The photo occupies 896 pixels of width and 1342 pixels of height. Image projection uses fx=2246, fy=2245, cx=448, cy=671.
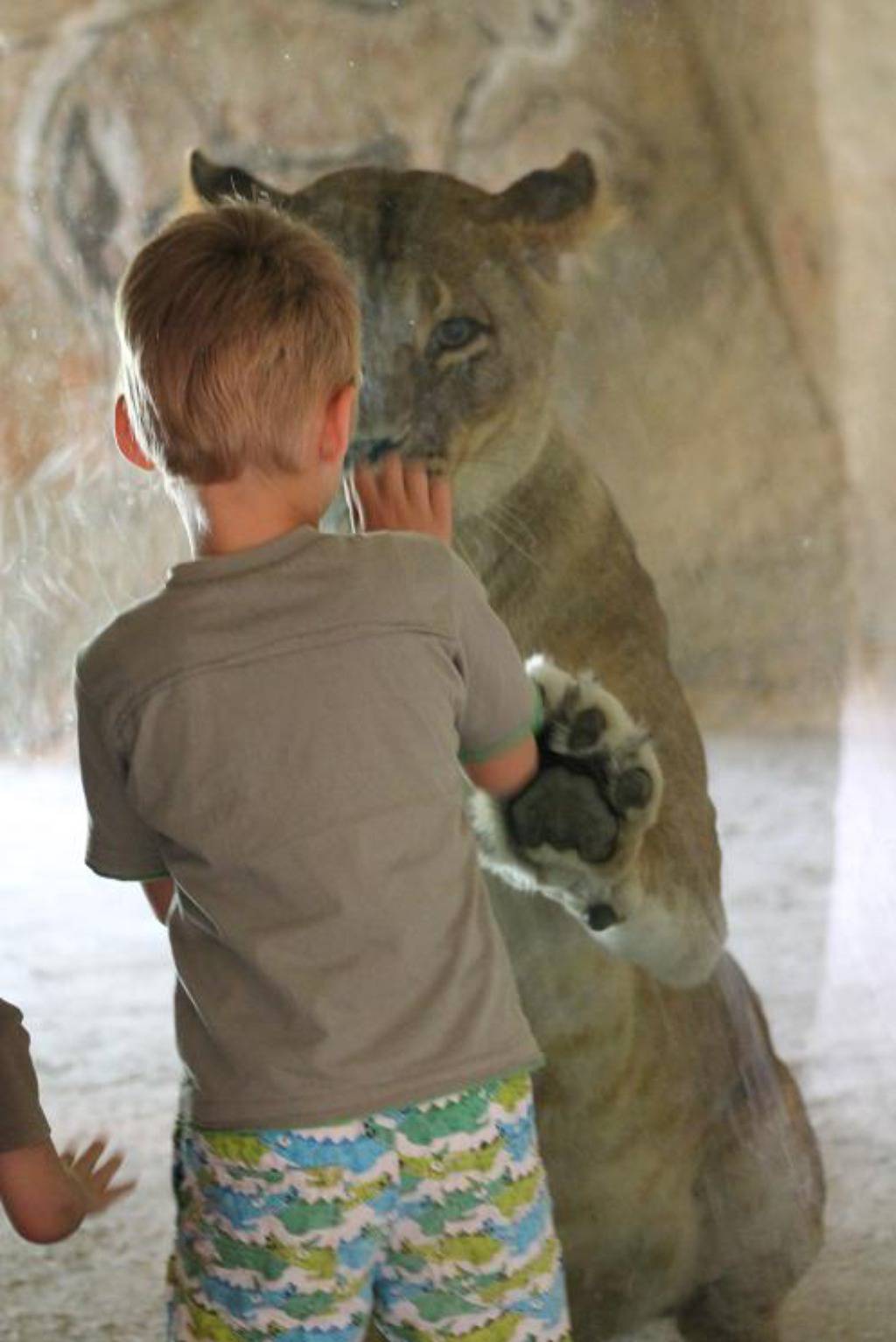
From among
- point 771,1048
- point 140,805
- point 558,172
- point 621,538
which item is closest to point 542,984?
point 771,1048

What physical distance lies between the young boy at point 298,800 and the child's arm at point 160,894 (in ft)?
0.26

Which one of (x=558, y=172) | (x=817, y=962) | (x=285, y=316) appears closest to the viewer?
(x=285, y=316)

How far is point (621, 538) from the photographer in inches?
72.3

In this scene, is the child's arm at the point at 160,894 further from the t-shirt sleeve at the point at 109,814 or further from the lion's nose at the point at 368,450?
the lion's nose at the point at 368,450

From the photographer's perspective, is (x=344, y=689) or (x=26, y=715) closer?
(x=344, y=689)

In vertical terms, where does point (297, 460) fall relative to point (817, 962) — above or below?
above

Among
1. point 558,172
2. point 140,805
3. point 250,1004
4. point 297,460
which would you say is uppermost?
point 558,172

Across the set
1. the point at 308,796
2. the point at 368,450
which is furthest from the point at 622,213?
the point at 308,796

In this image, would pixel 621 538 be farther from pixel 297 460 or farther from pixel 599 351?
pixel 297 460

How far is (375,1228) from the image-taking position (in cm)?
154

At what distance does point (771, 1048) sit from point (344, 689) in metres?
0.65

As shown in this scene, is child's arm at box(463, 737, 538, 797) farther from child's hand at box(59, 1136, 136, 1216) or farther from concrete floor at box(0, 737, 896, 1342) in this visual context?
child's hand at box(59, 1136, 136, 1216)

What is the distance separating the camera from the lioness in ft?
5.68

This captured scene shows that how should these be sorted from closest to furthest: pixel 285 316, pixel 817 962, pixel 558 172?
pixel 285 316
pixel 558 172
pixel 817 962
